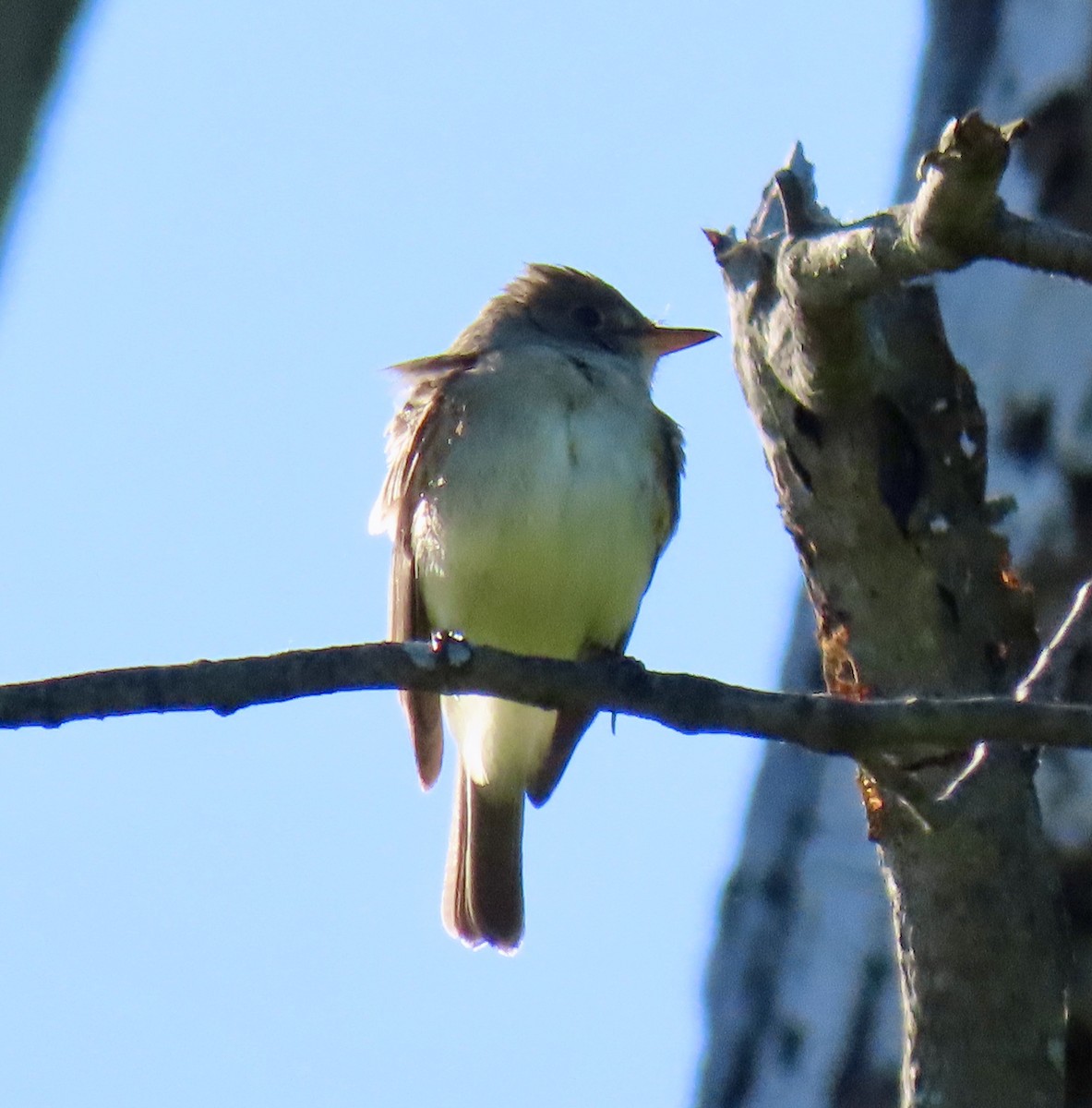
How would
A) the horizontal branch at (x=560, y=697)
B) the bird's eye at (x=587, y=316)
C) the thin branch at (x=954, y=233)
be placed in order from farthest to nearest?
the bird's eye at (x=587, y=316) < the horizontal branch at (x=560, y=697) < the thin branch at (x=954, y=233)

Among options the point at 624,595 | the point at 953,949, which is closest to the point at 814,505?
the point at 953,949

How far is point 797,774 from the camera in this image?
15.1 feet

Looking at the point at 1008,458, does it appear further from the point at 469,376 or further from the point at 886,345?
the point at 469,376

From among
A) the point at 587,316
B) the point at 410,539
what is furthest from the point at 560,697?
the point at 587,316

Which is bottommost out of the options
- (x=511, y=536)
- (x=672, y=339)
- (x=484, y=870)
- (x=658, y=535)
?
(x=484, y=870)

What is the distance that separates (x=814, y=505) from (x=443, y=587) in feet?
6.66

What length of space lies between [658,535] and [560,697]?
96.4 inches

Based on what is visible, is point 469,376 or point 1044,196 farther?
point 469,376

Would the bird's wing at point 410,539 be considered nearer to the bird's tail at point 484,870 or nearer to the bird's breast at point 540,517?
the bird's breast at point 540,517

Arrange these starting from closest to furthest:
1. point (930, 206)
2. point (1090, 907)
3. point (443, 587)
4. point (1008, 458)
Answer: point (930, 206), point (1090, 907), point (1008, 458), point (443, 587)

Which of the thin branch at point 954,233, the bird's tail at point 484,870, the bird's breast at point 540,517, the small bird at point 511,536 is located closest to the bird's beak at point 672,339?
the small bird at point 511,536

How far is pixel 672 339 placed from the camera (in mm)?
6668

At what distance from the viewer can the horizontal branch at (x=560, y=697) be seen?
299 centimetres

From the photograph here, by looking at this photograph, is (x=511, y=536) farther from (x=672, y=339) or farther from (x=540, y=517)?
(x=672, y=339)
